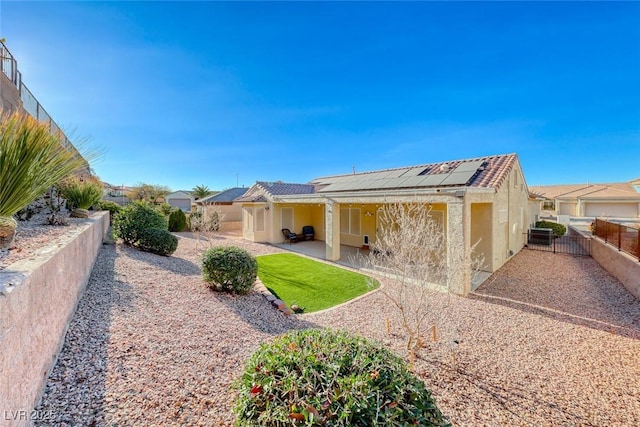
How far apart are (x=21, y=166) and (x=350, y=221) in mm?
17120

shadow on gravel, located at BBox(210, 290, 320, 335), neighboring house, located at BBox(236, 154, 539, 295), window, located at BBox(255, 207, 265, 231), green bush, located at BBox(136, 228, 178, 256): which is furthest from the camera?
window, located at BBox(255, 207, 265, 231)

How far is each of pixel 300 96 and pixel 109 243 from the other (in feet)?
45.3

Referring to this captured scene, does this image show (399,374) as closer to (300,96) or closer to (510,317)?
(510,317)

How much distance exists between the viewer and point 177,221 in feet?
81.6

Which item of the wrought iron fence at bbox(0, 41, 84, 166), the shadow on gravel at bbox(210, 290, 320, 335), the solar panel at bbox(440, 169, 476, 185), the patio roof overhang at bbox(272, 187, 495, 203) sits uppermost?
the wrought iron fence at bbox(0, 41, 84, 166)

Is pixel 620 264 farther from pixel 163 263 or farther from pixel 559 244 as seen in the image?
pixel 163 263

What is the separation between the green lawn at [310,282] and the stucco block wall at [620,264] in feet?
31.3

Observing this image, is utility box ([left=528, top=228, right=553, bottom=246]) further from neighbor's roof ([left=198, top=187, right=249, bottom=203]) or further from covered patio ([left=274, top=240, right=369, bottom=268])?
neighbor's roof ([left=198, top=187, right=249, bottom=203])

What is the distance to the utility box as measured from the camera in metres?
19.2

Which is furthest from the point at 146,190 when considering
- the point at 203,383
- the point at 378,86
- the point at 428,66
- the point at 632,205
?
the point at 632,205

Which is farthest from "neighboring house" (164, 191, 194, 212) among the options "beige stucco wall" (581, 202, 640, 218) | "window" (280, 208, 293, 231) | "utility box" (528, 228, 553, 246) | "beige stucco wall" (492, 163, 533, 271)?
"beige stucco wall" (581, 202, 640, 218)

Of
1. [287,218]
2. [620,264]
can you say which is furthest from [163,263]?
[620,264]

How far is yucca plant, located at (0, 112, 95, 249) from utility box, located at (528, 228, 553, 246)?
26.2 meters

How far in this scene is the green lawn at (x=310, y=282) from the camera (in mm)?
9297
